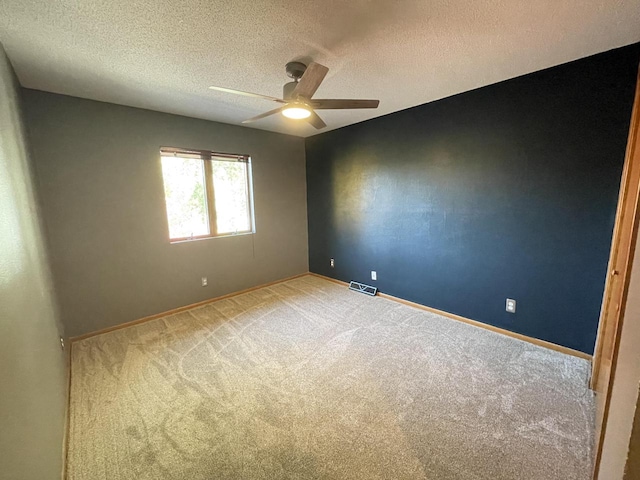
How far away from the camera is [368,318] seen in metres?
3.01

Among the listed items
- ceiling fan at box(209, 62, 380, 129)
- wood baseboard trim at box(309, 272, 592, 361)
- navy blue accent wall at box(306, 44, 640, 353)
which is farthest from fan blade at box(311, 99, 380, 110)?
wood baseboard trim at box(309, 272, 592, 361)

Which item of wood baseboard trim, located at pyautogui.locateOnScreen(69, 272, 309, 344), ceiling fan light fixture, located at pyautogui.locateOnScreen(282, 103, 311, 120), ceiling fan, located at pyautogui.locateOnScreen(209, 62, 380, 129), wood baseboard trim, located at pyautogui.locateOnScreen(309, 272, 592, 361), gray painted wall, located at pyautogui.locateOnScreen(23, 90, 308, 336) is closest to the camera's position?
ceiling fan, located at pyautogui.locateOnScreen(209, 62, 380, 129)

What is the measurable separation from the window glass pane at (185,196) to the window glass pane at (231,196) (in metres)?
0.19

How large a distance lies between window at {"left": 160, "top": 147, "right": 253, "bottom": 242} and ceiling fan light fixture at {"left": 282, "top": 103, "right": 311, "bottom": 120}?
1810 millimetres

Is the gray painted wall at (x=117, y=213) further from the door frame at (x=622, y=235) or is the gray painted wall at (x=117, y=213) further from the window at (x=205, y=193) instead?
the door frame at (x=622, y=235)

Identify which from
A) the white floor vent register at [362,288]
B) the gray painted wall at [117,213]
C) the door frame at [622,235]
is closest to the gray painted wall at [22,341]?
the gray painted wall at [117,213]

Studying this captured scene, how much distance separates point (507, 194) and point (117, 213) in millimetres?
4054

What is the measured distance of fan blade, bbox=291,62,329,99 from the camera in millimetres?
1643

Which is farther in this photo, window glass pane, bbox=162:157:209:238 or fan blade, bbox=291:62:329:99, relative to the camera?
window glass pane, bbox=162:157:209:238

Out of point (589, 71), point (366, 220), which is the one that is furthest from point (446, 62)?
point (366, 220)

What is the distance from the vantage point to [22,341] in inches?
42.0

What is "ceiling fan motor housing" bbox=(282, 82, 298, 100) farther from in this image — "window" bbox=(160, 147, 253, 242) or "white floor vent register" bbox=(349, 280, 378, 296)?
"white floor vent register" bbox=(349, 280, 378, 296)

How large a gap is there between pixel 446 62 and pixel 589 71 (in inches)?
43.0

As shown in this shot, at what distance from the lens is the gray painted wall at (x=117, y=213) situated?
2.46 metres
